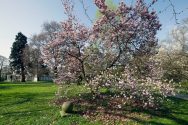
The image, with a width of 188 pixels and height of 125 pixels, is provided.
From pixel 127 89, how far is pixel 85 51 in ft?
22.6

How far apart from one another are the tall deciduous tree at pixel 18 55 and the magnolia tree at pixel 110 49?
6881 cm

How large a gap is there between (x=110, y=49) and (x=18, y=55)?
72266 millimetres

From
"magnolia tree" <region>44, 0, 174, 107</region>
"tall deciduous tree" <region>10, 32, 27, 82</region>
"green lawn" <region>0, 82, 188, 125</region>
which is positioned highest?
"tall deciduous tree" <region>10, 32, 27, 82</region>

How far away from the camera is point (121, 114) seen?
22.1 m

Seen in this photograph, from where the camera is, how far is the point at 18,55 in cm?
9288

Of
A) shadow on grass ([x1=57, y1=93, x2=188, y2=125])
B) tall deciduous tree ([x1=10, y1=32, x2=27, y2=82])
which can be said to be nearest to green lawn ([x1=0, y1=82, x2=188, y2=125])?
shadow on grass ([x1=57, y1=93, x2=188, y2=125])

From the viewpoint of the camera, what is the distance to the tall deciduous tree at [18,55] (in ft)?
305

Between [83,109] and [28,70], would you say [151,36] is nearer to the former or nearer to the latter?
[83,109]

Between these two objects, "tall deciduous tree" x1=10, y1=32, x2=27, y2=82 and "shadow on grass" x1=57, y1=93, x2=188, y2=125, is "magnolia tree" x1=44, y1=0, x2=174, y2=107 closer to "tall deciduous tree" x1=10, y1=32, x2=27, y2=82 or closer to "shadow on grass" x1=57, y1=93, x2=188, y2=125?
"shadow on grass" x1=57, y1=93, x2=188, y2=125

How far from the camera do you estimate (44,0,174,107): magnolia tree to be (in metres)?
22.2

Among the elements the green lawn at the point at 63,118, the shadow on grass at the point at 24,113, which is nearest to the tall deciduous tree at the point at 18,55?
the green lawn at the point at 63,118

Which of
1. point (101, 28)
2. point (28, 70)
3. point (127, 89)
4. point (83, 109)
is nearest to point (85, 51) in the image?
point (101, 28)

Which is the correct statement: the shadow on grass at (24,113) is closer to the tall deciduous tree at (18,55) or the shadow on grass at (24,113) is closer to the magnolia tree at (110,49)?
the magnolia tree at (110,49)

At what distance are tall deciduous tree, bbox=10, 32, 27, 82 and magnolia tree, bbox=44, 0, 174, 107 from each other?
226ft
